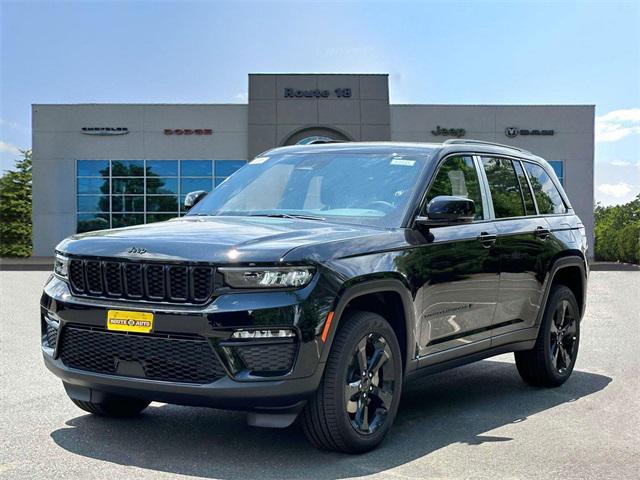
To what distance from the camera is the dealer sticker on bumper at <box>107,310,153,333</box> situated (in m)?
4.97

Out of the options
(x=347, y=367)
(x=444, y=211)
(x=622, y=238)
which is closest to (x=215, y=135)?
(x=622, y=238)

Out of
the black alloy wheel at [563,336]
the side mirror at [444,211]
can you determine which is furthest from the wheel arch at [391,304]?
the black alloy wheel at [563,336]

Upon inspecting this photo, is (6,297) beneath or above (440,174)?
beneath

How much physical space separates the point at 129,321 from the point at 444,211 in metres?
2.13

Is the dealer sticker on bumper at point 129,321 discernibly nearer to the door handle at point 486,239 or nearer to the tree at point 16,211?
the door handle at point 486,239

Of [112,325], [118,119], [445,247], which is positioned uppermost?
[118,119]

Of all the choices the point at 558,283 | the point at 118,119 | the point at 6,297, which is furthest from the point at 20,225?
the point at 558,283

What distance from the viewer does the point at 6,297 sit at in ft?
57.6

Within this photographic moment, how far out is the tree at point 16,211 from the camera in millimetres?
46594

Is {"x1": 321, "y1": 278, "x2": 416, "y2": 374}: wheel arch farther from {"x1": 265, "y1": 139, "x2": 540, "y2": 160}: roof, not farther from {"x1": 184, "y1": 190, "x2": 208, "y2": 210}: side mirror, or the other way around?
{"x1": 184, "y1": 190, "x2": 208, "y2": 210}: side mirror

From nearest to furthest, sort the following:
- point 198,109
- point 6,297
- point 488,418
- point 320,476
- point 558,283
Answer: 1. point 320,476
2. point 488,418
3. point 558,283
4. point 6,297
5. point 198,109

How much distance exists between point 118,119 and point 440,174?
38542 mm

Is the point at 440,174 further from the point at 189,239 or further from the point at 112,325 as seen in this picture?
the point at 112,325

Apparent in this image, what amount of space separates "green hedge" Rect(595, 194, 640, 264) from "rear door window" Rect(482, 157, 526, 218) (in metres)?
31.9
